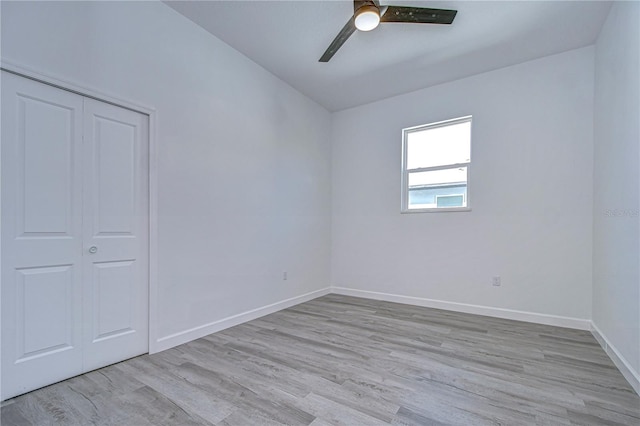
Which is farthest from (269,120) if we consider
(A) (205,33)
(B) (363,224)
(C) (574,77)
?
(C) (574,77)

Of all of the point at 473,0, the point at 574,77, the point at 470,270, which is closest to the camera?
the point at 473,0

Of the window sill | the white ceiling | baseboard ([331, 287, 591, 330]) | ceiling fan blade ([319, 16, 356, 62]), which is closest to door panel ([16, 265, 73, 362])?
the white ceiling

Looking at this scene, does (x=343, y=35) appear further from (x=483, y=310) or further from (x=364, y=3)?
(x=483, y=310)

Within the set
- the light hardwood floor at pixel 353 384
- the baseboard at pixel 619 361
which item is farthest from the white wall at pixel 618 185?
the light hardwood floor at pixel 353 384

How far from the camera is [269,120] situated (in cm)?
385

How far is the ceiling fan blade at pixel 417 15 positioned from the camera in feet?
7.09

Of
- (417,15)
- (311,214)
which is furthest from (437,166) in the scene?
(417,15)

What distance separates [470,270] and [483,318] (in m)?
0.58

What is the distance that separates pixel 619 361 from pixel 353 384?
207 cm

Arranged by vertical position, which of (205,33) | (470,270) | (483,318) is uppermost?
(205,33)

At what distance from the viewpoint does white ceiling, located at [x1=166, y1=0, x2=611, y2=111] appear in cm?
267

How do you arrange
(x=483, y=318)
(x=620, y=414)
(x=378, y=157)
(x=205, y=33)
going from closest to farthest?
(x=620, y=414)
(x=205, y=33)
(x=483, y=318)
(x=378, y=157)

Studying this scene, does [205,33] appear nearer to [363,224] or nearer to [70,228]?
[70,228]

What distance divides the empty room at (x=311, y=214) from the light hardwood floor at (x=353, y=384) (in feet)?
0.06
